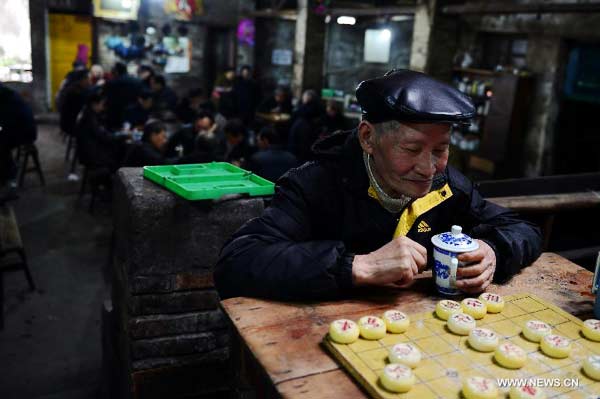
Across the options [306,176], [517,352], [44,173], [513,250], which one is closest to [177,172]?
[306,176]

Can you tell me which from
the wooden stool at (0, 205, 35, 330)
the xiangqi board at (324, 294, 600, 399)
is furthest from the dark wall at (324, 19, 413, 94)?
the xiangqi board at (324, 294, 600, 399)

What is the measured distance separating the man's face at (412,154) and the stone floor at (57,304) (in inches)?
114

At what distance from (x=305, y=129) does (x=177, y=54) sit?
342 inches

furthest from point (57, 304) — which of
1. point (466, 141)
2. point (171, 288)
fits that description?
point (466, 141)

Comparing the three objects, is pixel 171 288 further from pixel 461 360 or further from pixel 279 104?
pixel 279 104

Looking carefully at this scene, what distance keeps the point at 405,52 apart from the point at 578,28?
15.4 ft

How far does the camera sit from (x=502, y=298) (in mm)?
1774

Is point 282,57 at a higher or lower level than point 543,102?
higher

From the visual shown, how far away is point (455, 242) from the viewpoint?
1822mm

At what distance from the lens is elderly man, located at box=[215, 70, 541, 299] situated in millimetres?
1764

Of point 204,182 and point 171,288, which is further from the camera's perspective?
point 204,182

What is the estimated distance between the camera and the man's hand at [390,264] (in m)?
1.76

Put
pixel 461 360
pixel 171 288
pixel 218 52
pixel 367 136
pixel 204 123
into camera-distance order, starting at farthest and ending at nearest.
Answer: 1. pixel 218 52
2. pixel 204 123
3. pixel 171 288
4. pixel 367 136
5. pixel 461 360

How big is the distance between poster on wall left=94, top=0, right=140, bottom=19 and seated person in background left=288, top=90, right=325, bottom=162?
7851 millimetres
